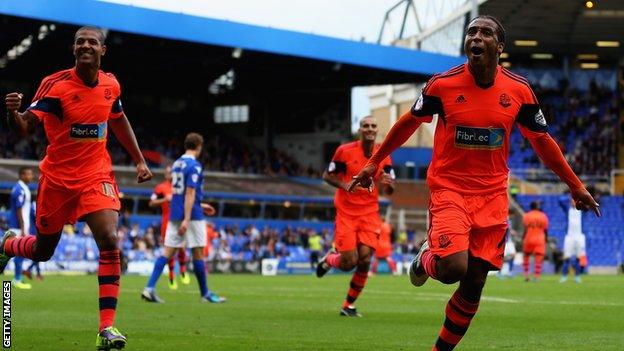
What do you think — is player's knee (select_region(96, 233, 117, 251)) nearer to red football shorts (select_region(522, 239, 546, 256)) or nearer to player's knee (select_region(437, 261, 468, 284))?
player's knee (select_region(437, 261, 468, 284))

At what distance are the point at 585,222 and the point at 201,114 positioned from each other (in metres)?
21.7

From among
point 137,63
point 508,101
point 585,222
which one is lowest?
point 585,222

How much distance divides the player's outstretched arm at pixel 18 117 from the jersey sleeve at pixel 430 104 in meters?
2.90

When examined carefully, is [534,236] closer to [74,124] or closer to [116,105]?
[116,105]

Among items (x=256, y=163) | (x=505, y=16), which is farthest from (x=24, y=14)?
(x=505, y=16)

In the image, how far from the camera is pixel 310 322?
42.5 ft

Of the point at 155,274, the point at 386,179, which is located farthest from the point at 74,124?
the point at 155,274

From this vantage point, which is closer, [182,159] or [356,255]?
[356,255]

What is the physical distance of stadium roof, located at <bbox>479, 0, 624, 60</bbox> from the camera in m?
54.1

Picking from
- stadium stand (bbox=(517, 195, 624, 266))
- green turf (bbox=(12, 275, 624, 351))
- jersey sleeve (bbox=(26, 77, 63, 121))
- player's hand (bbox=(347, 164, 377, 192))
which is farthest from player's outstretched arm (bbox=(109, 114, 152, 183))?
stadium stand (bbox=(517, 195, 624, 266))

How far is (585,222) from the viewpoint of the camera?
175 feet

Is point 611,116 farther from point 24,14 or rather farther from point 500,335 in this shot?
point 500,335

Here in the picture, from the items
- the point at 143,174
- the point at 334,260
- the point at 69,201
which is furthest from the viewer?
the point at 334,260

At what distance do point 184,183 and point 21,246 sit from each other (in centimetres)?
674
